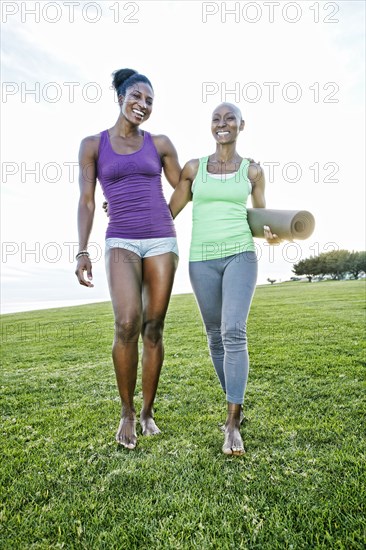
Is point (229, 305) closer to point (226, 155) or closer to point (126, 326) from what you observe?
point (126, 326)

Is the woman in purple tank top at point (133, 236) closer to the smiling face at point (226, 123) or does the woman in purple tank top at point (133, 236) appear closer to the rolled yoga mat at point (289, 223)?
the smiling face at point (226, 123)

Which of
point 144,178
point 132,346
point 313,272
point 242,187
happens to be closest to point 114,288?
point 132,346

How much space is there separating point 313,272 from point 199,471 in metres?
78.2

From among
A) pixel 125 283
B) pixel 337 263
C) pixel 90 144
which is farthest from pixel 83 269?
pixel 337 263

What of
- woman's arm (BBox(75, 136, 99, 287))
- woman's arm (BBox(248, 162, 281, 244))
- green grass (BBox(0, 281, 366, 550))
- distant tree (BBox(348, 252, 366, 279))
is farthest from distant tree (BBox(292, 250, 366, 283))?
woman's arm (BBox(75, 136, 99, 287))

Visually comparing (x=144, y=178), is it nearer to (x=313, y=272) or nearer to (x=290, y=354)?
(x=290, y=354)

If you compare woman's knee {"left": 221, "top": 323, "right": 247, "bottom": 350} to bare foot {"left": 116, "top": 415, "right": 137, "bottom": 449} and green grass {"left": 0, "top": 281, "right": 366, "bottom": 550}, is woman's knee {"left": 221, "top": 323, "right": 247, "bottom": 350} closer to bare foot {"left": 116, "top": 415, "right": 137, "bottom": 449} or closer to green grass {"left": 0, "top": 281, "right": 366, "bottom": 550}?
green grass {"left": 0, "top": 281, "right": 366, "bottom": 550}

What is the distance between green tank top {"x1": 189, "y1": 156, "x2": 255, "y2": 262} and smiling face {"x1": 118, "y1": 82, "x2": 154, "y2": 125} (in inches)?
34.1

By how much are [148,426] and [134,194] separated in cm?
213

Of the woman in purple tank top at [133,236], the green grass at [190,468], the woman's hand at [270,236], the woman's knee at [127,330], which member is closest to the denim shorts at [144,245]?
the woman in purple tank top at [133,236]

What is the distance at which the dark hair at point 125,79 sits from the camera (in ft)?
12.7

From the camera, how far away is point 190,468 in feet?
9.50

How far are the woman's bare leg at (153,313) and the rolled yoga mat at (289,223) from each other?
0.95m

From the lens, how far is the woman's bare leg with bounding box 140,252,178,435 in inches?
146
